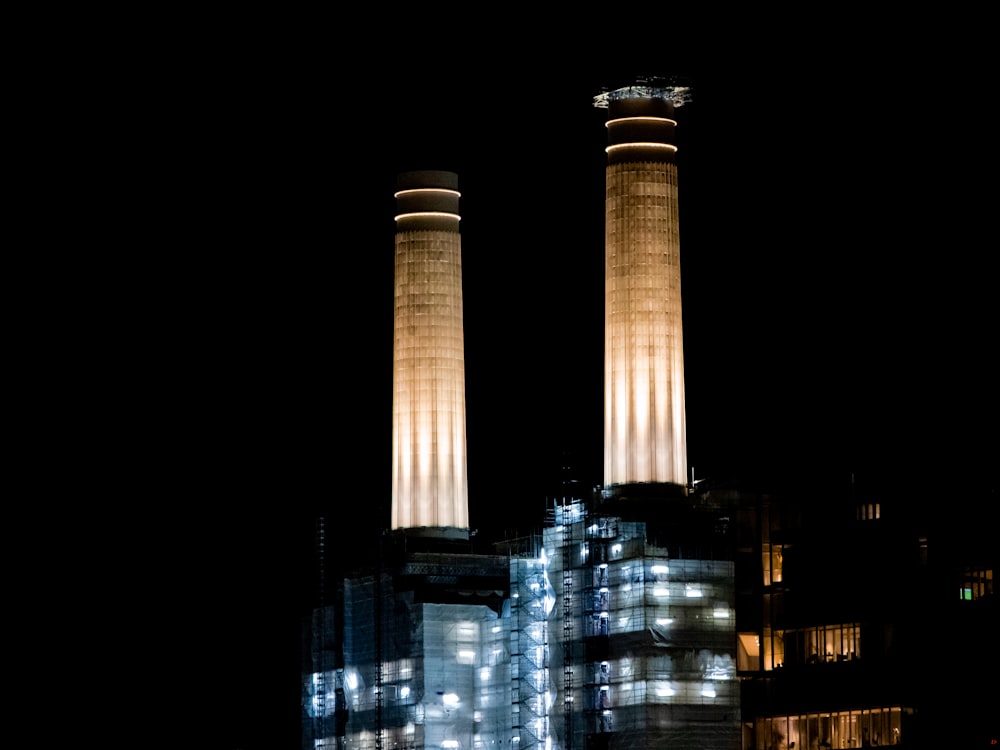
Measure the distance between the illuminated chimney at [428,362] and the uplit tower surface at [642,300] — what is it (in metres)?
16.3

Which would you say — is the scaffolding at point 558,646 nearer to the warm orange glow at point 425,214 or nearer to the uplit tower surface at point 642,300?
the uplit tower surface at point 642,300

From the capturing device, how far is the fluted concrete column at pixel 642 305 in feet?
585

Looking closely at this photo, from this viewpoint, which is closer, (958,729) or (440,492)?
(958,729)

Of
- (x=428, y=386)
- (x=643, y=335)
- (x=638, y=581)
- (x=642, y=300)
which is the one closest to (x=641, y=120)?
(x=642, y=300)

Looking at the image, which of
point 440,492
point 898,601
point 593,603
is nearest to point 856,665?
point 898,601

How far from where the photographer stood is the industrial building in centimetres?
17762

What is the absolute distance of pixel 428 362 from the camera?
638 feet

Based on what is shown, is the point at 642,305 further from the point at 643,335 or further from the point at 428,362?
the point at 428,362

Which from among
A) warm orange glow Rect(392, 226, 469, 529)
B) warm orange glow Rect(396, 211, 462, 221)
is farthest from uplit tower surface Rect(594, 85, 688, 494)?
warm orange glow Rect(396, 211, 462, 221)

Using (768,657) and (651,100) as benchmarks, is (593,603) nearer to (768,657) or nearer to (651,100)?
(768,657)

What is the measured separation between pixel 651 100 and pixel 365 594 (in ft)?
136

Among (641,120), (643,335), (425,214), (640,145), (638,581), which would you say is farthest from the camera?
(425,214)

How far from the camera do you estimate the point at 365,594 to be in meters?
199

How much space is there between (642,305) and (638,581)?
17274mm
